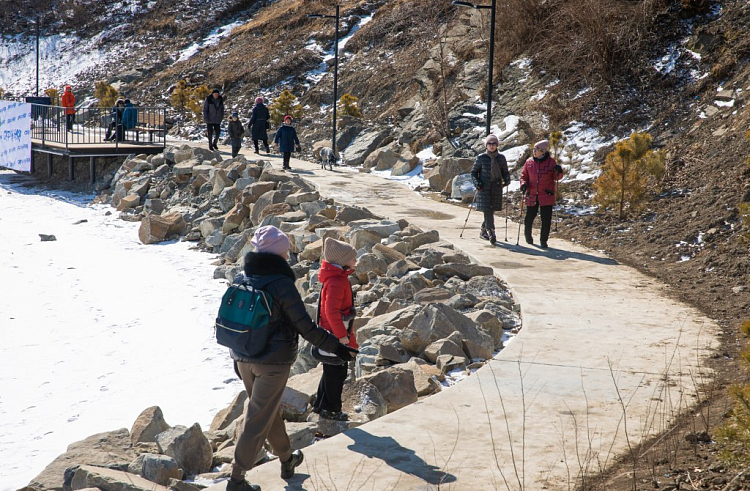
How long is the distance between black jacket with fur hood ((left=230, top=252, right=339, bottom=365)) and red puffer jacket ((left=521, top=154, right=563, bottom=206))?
25.6 ft

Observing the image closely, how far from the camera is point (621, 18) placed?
19438mm

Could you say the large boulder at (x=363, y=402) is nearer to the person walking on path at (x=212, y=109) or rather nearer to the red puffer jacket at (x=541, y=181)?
the red puffer jacket at (x=541, y=181)

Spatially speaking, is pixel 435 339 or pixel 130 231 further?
pixel 130 231

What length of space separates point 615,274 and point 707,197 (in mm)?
3200

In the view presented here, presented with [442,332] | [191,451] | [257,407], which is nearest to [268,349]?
[257,407]

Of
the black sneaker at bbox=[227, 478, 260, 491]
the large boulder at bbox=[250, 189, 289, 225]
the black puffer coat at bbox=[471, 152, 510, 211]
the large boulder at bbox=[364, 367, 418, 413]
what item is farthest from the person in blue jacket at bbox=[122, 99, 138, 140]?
the black sneaker at bbox=[227, 478, 260, 491]

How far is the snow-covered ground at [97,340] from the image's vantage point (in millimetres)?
7848

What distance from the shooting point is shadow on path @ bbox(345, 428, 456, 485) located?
4422 mm

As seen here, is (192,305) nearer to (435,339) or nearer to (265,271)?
(435,339)

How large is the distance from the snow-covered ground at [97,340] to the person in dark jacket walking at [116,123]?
6.68 m

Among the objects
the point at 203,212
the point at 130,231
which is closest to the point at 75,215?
the point at 130,231

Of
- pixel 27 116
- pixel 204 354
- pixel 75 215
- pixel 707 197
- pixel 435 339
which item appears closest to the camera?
pixel 435 339

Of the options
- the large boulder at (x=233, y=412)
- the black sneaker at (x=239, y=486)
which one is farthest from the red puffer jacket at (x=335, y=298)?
the large boulder at (x=233, y=412)

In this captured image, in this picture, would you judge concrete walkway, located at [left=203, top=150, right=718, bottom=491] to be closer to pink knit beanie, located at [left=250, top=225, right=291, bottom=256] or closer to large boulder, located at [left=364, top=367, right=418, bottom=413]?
large boulder, located at [left=364, top=367, right=418, bottom=413]
